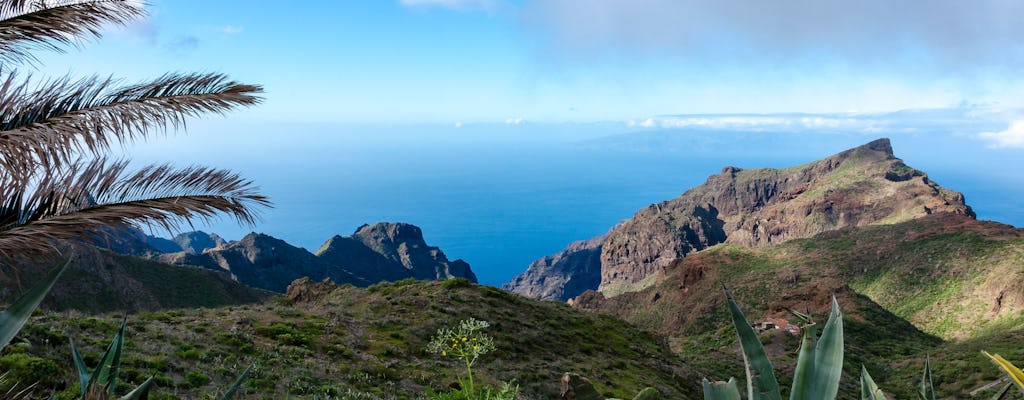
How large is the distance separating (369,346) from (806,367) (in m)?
18.4

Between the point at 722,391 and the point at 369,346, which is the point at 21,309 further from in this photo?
the point at 369,346

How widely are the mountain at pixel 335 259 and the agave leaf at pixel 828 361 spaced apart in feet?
291

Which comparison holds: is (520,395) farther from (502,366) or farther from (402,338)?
(402,338)

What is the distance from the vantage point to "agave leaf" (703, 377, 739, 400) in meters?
2.66

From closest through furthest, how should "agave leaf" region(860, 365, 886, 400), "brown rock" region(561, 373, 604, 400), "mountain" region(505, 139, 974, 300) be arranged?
"agave leaf" region(860, 365, 886, 400)
"brown rock" region(561, 373, 604, 400)
"mountain" region(505, 139, 974, 300)

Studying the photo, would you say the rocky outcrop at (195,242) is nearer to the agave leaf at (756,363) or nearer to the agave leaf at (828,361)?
the agave leaf at (756,363)

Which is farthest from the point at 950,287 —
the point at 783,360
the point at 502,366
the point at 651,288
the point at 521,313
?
the point at 502,366

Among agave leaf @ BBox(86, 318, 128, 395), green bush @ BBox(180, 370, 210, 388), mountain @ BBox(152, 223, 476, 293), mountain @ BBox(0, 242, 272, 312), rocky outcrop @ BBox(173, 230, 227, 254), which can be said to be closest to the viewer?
agave leaf @ BBox(86, 318, 128, 395)

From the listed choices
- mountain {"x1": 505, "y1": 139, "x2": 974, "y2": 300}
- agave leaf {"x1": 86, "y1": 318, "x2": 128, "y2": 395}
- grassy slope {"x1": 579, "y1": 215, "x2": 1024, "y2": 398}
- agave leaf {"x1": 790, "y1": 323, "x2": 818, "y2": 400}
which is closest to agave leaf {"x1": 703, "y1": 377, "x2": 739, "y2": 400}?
agave leaf {"x1": 790, "y1": 323, "x2": 818, "y2": 400}

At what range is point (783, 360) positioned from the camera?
3516 cm

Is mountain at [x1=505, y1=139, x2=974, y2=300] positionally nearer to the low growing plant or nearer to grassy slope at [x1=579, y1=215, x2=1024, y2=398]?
grassy slope at [x1=579, y1=215, x2=1024, y2=398]

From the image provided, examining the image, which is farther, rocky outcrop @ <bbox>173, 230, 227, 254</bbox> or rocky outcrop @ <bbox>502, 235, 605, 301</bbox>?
rocky outcrop @ <bbox>502, 235, 605, 301</bbox>

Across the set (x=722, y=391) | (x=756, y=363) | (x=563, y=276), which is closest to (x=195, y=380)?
(x=722, y=391)

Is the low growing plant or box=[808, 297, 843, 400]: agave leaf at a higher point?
box=[808, 297, 843, 400]: agave leaf
